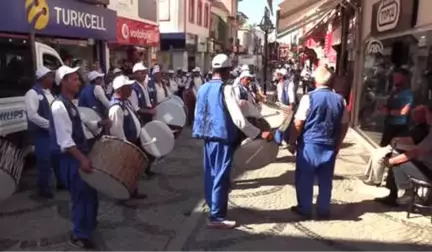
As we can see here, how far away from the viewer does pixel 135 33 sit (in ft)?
65.7

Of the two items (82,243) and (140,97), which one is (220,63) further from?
(140,97)

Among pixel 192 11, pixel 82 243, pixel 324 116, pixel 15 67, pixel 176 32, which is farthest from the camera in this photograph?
pixel 192 11

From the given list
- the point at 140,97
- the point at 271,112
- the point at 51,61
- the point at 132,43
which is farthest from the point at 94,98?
the point at 132,43

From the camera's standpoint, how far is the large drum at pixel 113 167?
3916mm

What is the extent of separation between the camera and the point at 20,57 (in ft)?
25.0

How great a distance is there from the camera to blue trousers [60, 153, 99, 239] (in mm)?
4125

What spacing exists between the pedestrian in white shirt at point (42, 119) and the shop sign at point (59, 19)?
1922mm

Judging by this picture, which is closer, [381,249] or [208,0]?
[381,249]

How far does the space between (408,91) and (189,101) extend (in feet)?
22.8

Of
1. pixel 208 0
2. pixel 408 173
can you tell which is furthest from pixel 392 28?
pixel 208 0

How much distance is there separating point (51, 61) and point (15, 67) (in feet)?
2.28

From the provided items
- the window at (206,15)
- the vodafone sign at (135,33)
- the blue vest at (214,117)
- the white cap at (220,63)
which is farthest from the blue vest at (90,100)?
the window at (206,15)

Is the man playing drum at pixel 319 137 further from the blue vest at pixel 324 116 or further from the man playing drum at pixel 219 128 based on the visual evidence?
the man playing drum at pixel 219 128

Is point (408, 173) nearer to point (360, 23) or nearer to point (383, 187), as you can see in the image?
point (383, 187)
